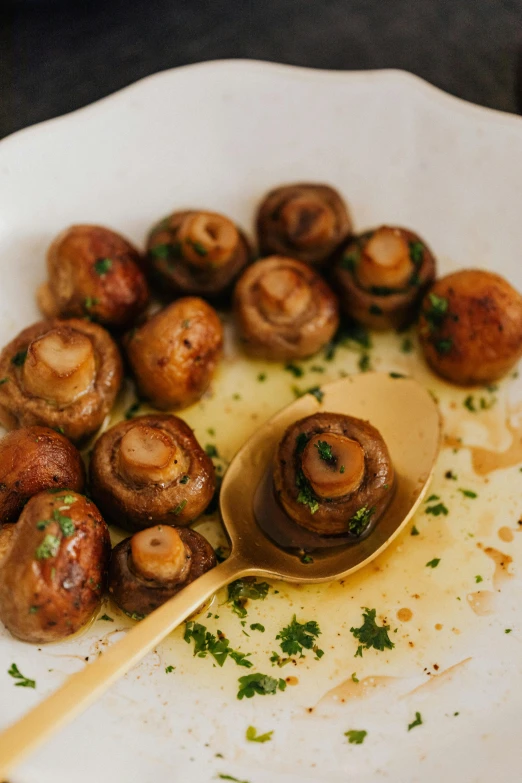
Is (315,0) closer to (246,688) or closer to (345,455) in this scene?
(345,455)

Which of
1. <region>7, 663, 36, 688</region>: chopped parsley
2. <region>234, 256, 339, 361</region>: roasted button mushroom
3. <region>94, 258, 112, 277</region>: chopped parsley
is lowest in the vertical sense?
<region>7, 663, 36, 688</region>: chopped parsley

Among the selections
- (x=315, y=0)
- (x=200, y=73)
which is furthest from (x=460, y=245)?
(x=315, y=0)

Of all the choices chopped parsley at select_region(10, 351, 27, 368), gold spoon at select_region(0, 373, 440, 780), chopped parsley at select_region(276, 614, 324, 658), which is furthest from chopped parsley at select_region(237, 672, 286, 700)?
chopped parsley at select_region(10, 351, 27, 368)

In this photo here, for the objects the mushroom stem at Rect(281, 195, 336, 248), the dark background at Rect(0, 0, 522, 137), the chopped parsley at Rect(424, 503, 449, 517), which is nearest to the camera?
the chopped parsley at Rect(424, 503, 449, 517)

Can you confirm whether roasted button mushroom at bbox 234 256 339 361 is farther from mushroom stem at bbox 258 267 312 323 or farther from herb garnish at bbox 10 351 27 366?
herb garnish at bbox 10 351 27 366

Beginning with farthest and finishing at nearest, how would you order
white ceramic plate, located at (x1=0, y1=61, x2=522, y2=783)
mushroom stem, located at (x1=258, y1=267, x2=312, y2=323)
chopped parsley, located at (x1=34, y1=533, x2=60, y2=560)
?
mushroom stem, located at (x1=258, y1=267, x2=312, y2=323), white ceramic plate, located at (x1=0, y1=61, x2=522, y2=783), chopped parsley, located at (x1=34, y1=533, x2=60, y2=560)

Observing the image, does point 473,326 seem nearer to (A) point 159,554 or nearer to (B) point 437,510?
(B) point 437,510
